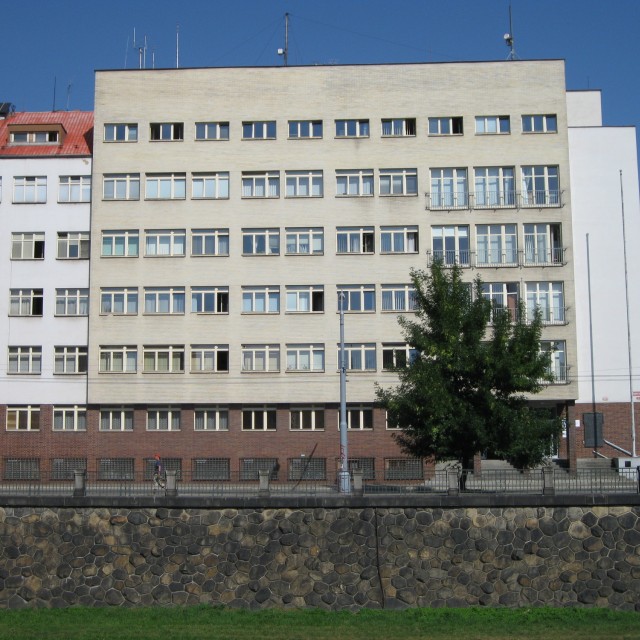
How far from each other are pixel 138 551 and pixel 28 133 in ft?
118

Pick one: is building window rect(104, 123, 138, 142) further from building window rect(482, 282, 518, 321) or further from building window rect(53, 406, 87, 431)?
building window rect(482, 282, 518, 321)

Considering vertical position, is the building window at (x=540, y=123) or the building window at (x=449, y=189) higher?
the building window at (x=540, y=123)

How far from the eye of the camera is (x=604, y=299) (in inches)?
2164

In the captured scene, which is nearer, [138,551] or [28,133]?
[138,551]

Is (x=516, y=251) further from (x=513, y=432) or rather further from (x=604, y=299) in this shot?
(x=513, y=432)

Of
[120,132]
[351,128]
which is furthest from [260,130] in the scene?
[120,132]

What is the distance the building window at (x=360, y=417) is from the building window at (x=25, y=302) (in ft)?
58.8

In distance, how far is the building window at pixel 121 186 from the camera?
54844mm

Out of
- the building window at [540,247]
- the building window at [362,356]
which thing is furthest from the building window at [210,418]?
the building window at [540,247]

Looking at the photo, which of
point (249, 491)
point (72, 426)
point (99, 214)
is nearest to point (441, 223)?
point (99, 214)

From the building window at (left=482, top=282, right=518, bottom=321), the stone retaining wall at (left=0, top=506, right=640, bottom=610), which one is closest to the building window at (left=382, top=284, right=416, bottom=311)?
the building window at (left=482, top=282, right=518, bottom=321)

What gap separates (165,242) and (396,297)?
12.9m

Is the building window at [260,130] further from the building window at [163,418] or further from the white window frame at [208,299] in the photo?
the building window at [163,418]

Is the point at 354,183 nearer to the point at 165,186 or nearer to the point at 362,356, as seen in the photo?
the point at 362,356
